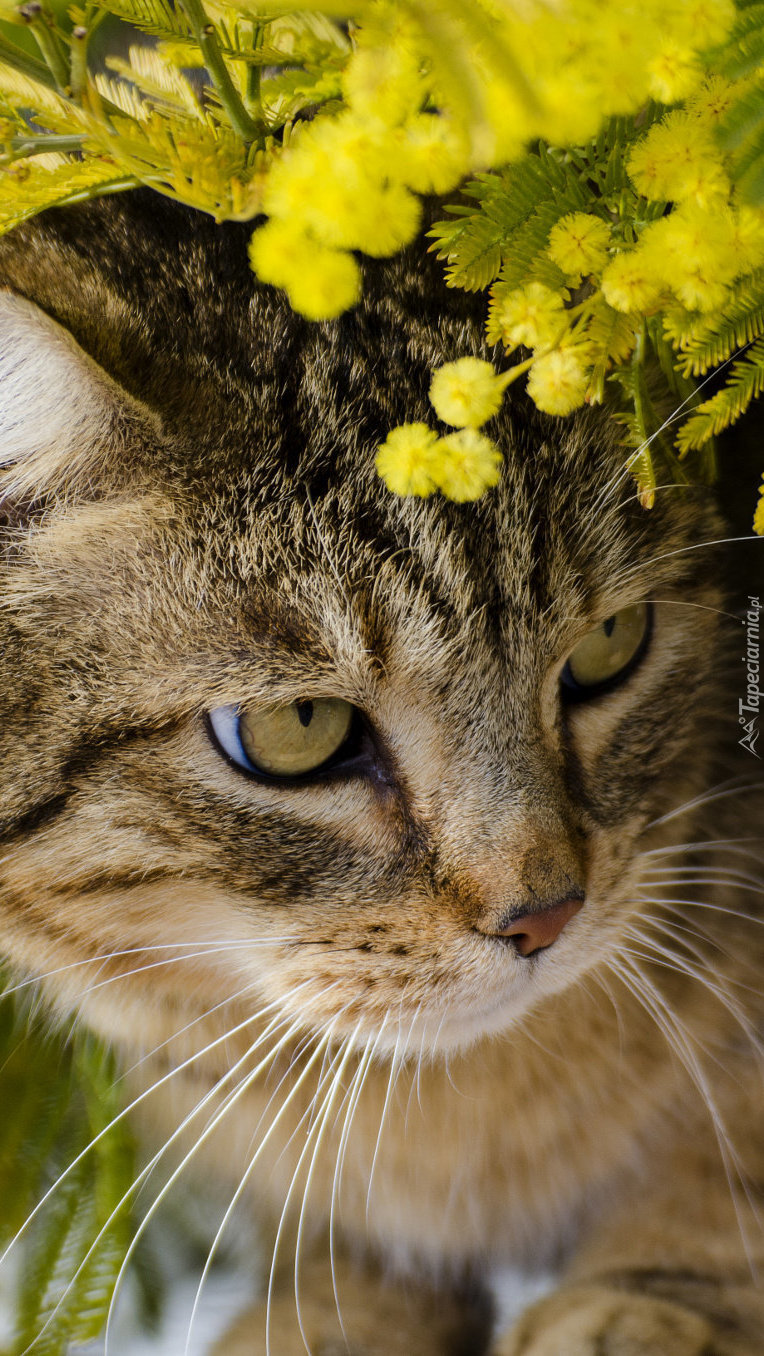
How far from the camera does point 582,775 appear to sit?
0.75 meters

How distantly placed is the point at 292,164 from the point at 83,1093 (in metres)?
0.70

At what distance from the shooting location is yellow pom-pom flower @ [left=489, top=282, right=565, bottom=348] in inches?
18.0

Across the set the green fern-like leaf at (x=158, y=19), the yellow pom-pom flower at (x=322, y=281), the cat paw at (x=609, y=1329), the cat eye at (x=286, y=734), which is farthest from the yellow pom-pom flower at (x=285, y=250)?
the cat paw at (x=609, y=1329)

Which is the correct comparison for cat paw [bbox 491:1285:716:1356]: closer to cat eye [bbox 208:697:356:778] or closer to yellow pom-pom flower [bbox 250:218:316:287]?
cat eye [bbox 208:697:356:778]

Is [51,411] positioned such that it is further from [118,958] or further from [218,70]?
[118,958]

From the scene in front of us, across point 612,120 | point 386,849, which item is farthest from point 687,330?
point 386,849

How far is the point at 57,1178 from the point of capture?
2.60 ft

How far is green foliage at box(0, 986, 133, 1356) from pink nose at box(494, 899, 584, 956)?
1.14 feet

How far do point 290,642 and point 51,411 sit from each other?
0.17m

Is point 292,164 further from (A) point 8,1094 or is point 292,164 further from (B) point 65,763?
(A) point 8,1094

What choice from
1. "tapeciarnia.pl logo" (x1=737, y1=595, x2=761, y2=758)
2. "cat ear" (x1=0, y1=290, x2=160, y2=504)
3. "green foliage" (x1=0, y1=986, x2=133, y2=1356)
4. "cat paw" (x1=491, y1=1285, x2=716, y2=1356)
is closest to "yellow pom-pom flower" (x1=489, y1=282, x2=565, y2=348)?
"cat ear" (x1=0, y1=290, x2=160, y2=504)

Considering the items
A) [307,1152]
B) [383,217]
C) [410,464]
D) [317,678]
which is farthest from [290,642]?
[307,1152]

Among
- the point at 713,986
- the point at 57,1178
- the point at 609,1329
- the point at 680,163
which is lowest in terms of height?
the point at 609,1329

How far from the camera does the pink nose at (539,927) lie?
2.15ft
